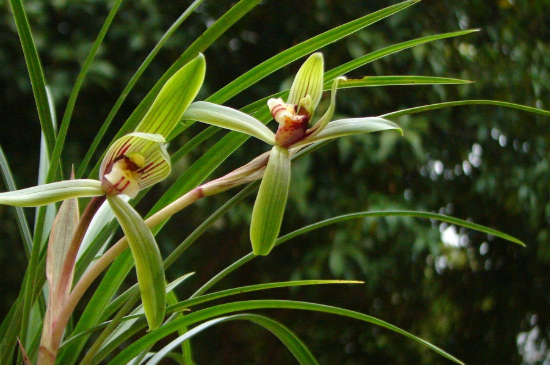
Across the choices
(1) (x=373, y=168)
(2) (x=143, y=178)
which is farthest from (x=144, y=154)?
(1) (x=373, y=168)

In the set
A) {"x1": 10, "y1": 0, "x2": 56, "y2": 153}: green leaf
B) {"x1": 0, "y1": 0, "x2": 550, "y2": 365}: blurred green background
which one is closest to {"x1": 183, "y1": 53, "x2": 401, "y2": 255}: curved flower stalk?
{"x1": 10, "y1": 0, "x2": 56, "y2": 153}: green leaf

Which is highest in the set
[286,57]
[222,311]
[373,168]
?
[373,168]

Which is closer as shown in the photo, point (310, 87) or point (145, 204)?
point (310, 87)

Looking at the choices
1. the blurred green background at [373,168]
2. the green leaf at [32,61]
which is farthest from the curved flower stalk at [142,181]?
the blurred green background at [373,168]

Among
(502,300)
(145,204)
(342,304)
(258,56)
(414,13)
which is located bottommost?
(502,300)

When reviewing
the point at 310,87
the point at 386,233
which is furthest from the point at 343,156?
the point at 310,87

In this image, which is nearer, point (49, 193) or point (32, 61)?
point (49, 193)

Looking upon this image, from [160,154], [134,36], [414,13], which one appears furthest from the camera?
[414,13]

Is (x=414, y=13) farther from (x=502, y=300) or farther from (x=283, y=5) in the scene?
(x=502, y=300)

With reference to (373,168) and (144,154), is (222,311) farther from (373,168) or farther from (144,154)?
(373,168)
